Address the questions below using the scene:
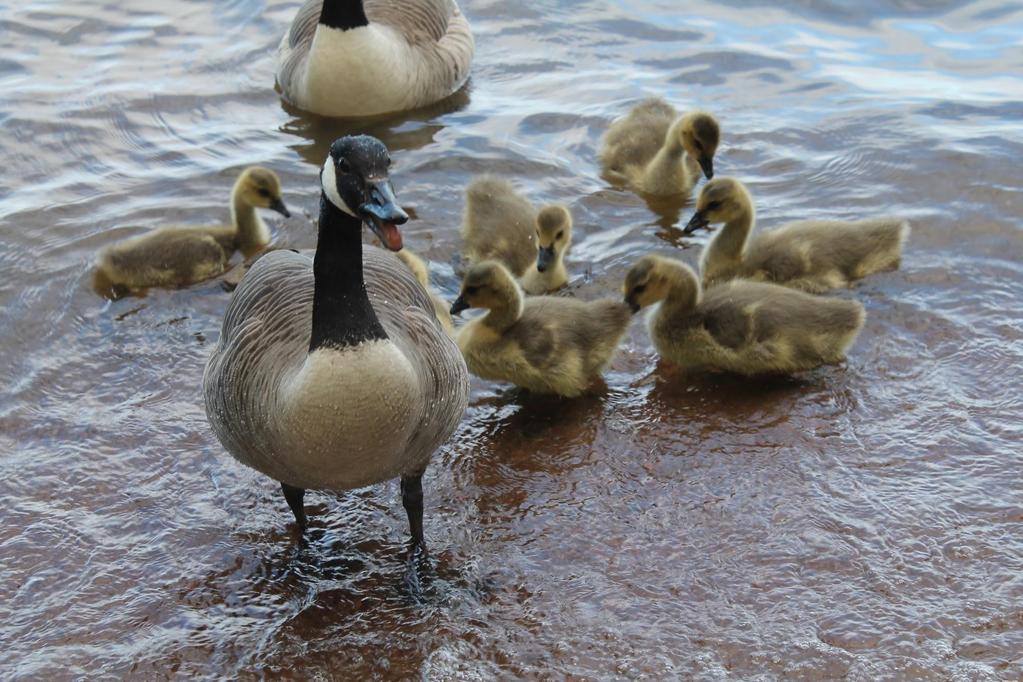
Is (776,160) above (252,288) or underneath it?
underneath

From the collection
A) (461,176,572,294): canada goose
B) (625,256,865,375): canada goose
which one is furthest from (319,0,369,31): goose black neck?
(625,256,865,375): canada goose

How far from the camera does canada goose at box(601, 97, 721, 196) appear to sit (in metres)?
7.92

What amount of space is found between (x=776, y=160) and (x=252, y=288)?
16.3ft

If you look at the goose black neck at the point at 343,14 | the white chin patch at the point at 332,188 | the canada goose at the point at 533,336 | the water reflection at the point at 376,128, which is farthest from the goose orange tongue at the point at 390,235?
the goose black neck at the point at 343,14

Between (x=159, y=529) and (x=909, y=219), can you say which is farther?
(x=909, y=219)

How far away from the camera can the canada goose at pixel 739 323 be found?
19.2ft

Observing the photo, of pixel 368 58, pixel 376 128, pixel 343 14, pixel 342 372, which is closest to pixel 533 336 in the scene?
pixel 342 372

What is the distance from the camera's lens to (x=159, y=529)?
5105 millimetres

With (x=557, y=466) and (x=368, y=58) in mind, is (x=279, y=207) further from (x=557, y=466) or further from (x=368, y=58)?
(x=557, y=466)

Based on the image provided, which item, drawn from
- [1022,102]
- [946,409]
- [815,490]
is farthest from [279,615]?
[1022,102]

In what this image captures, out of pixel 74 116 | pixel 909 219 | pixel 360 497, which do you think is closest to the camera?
pixel 360 497

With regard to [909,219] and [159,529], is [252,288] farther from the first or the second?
[909,219]

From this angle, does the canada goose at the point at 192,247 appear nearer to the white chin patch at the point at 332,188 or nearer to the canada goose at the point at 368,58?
the canada goose at the point at 368,58

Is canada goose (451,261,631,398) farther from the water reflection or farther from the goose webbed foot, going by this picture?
the water reflection
